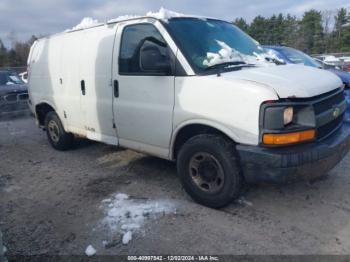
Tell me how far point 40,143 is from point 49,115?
4.05ft

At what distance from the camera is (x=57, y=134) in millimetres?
6199

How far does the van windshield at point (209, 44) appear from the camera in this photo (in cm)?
368

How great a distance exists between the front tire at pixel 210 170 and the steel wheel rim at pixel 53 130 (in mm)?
3212

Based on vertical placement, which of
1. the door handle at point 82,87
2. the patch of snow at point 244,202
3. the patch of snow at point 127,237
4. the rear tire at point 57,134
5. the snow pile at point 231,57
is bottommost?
the patch of snow at point 127,237

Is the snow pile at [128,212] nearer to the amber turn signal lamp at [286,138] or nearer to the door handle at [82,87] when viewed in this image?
the amber turn signal lamp at [286,138]

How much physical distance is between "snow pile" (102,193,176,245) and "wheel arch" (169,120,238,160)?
616mm

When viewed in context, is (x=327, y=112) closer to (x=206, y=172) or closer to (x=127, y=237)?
(x=206, y=172)

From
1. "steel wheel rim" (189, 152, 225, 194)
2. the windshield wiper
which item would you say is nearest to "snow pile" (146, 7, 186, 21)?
the windshield wiper

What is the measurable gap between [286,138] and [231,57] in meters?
1.28

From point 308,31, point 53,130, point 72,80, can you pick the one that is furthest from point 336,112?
point 308,31

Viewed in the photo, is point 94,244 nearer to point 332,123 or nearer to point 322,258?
point 322,258

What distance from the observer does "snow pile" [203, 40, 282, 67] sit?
3.70 m

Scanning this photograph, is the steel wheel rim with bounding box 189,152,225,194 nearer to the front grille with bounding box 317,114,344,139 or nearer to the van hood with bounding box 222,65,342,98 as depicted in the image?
the van hood with bounding box 222,65,342,98

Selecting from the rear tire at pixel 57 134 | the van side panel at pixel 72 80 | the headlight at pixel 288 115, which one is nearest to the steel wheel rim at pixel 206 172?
the headlight at pixel 288 115
